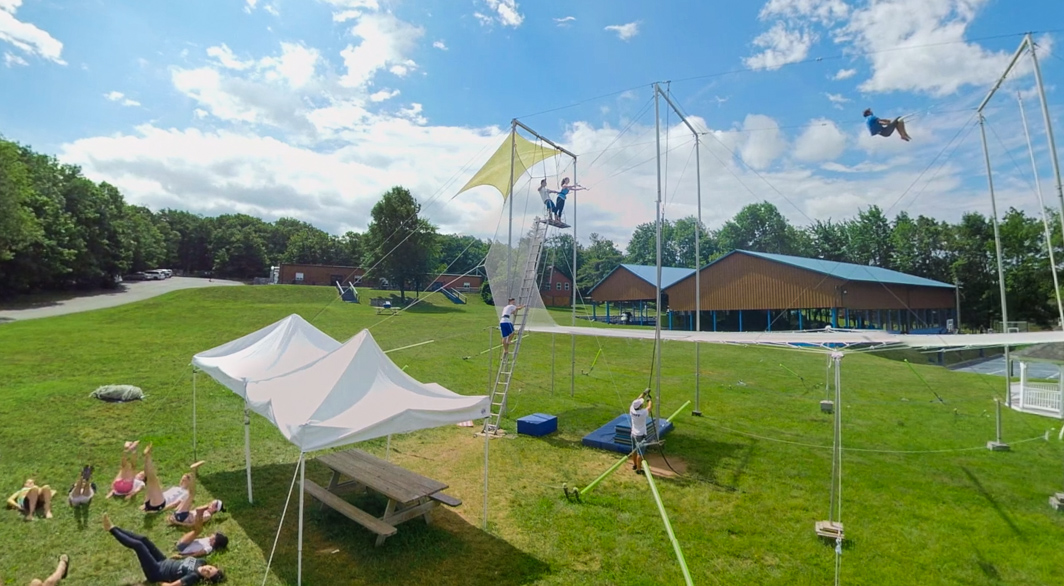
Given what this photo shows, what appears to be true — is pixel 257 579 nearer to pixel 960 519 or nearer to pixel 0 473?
pixel 0 473

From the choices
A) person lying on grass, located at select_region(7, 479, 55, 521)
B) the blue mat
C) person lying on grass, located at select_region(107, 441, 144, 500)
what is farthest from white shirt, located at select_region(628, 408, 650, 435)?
person lying on grass, located at select_region(7, 479, 55, 521)

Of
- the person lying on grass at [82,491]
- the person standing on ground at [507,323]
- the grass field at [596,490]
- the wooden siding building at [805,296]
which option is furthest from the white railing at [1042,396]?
the person lying on grass at [82,491]

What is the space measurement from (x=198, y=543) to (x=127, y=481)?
2.38m

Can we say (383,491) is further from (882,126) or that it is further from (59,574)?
(882,126)

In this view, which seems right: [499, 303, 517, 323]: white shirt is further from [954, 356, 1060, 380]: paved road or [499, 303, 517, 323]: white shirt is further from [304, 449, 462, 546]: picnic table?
[954, 356, 1060, 380]: paved road

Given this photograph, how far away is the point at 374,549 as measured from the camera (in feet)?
19.2

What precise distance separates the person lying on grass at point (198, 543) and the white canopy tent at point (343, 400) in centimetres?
111

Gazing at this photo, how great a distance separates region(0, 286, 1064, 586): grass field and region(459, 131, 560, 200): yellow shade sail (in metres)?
6.01

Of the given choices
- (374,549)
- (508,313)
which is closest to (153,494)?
(374,549)

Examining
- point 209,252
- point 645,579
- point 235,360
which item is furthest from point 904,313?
point 209,252

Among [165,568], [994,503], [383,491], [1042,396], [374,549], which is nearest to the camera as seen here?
[165,568]

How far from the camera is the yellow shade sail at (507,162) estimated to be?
476 inches

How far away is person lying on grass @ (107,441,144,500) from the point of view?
22.9 feet

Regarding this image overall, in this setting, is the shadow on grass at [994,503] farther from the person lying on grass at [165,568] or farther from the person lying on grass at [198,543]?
the person lying on grass at [198,543]
